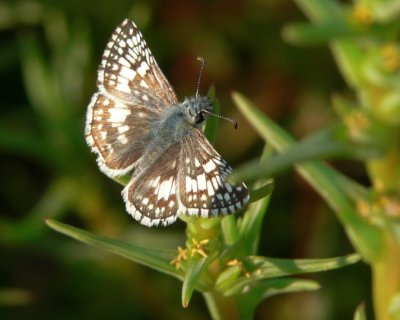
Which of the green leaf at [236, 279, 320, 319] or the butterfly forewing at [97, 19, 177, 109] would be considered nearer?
the green leaf at [236, 279, 320, 319]

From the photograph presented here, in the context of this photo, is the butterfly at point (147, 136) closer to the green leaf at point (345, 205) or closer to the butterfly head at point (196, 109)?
the butterfly head at point (196, 109)

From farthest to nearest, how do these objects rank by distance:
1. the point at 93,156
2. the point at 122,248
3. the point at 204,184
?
the point at 93,156 → the point at 204,184 → the point at 122,248

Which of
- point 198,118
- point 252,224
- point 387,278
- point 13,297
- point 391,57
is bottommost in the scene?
point 13,297

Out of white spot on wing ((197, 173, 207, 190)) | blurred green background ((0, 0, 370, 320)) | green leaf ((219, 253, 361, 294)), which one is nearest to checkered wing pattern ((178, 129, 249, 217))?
white spot on wing ((197, 173, 207, 190))

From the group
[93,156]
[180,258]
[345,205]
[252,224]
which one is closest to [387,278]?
[345,205]

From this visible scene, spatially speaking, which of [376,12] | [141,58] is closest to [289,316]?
[141,58]

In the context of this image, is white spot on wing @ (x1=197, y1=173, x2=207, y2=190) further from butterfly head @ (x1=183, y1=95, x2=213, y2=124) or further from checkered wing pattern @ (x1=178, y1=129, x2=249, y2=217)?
butterfly head @ (x1=183, y1=95, x2=213, y2=124)

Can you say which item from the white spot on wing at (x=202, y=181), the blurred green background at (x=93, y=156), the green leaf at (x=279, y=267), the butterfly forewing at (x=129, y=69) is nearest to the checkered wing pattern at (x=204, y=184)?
the white spot on wing at (x=202, y=181)

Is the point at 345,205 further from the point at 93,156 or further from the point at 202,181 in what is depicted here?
the point at 93,156
